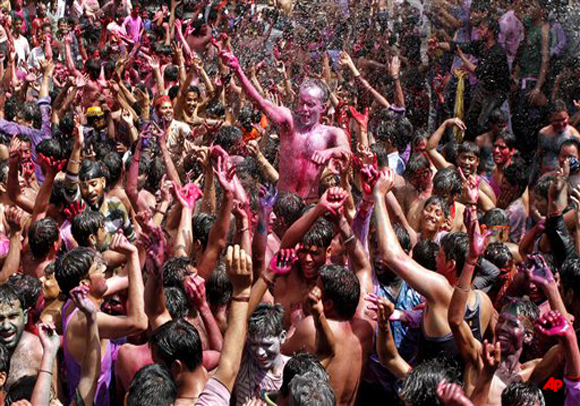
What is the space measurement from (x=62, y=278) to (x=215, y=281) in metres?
0.81

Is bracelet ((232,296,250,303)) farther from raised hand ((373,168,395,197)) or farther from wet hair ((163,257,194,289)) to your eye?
raised hand ((373,168,395,197))

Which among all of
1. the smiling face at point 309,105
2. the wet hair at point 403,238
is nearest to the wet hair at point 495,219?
the wet hair at point 403,238

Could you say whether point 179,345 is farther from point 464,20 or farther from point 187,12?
point 187,12

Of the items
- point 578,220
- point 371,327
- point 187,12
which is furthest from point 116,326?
point 187,12

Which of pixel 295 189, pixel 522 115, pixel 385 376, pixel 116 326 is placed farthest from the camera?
pixel 522 115

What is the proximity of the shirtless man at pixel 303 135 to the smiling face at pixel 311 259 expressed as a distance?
89.6 inches

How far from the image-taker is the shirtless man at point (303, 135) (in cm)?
730

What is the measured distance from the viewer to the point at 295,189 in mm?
7430

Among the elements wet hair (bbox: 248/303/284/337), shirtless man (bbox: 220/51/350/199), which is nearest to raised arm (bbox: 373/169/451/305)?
wet hair (bbox: 248/303/284/337)

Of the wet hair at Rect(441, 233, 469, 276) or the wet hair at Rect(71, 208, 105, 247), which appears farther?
the wet hair at Rect(71, 208, 105, 247)

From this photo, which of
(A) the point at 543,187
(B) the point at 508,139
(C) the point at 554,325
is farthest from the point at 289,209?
(B) the point at 508,139

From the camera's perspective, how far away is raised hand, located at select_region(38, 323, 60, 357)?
13.1 feet

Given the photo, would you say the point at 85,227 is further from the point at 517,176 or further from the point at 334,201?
the point at 517,176

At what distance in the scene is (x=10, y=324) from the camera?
4.48m
